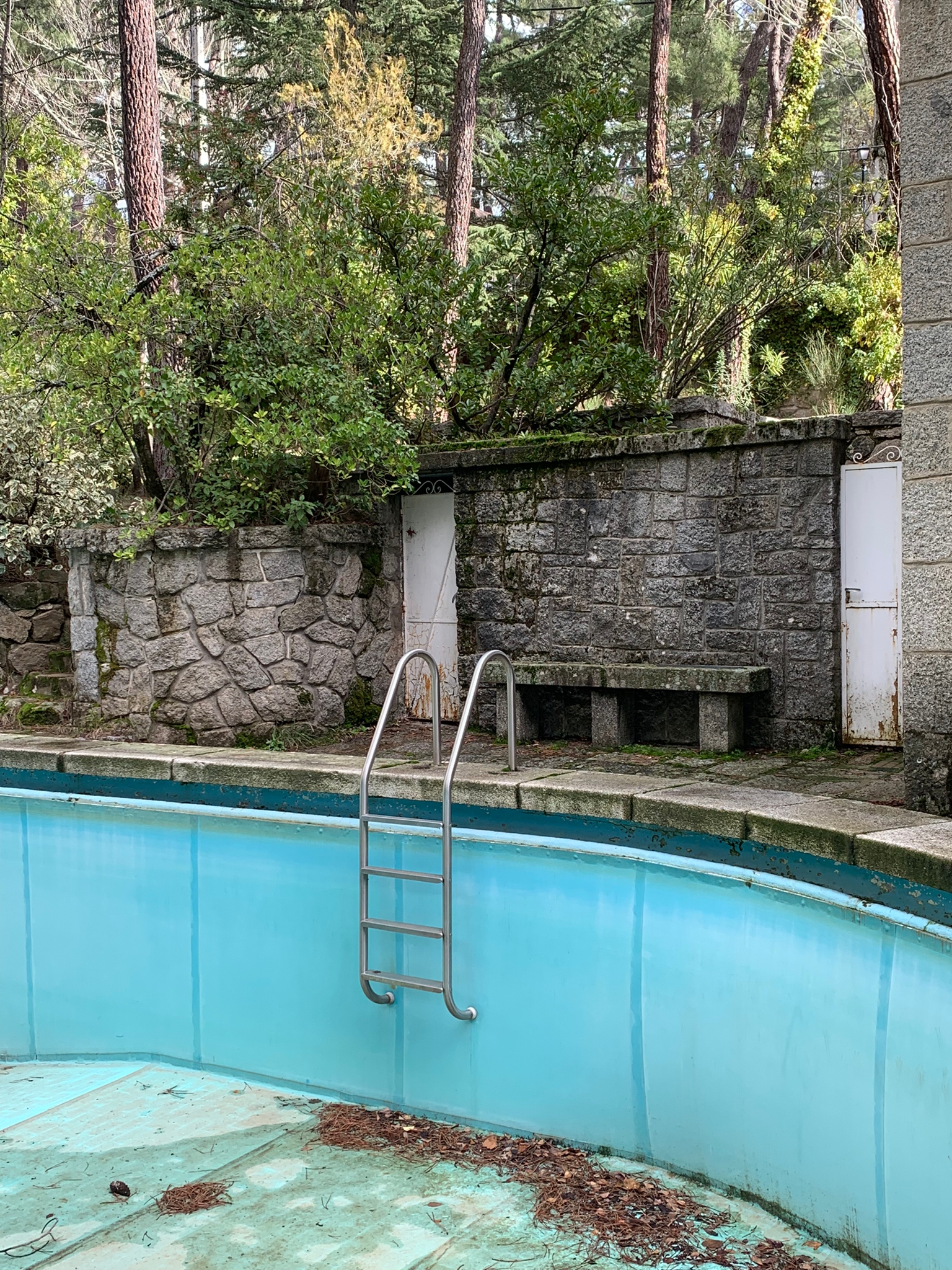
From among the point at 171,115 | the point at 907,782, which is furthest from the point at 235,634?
the point at 171,115

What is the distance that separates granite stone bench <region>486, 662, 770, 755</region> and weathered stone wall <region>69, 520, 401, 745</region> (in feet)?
4.46

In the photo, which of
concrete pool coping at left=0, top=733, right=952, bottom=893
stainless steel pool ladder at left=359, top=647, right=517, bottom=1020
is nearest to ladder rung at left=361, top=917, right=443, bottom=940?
stainless steel pool ladder at left=359, top=647, right=517, bottom=1020

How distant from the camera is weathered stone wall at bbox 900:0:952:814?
414 centimetres

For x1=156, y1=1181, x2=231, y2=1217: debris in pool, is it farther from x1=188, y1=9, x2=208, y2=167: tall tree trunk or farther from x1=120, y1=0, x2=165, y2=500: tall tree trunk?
x1=188, y1=9, x2=208, y2=167: tall tree trunk

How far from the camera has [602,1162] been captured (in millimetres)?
3545

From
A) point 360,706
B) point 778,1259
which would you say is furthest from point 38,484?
point 778,1259

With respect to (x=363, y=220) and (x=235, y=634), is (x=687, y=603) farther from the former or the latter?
(x=363, y=220)

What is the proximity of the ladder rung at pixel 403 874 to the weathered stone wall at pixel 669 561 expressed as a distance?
3573 millimetres

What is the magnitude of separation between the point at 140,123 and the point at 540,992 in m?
8.56

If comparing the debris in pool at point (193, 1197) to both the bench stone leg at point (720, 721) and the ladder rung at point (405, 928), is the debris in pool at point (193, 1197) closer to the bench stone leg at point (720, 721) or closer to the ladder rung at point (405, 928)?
the ladder rung at point (405, 928)

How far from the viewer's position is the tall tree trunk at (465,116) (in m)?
15.9

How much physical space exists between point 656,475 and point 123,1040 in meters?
4.48

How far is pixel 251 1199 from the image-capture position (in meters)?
3.29

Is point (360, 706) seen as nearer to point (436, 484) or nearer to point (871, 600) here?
point (436, 484)
